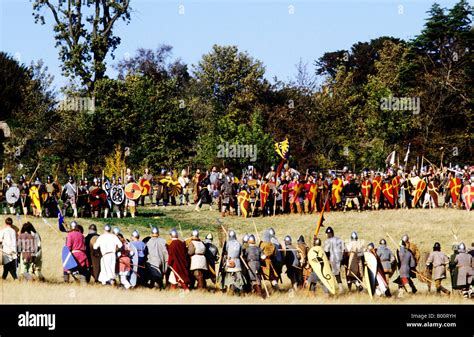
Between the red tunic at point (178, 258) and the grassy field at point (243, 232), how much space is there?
55cm

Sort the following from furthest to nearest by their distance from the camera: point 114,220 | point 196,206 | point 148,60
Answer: point 148,60 < point 196,206 < point 114,220

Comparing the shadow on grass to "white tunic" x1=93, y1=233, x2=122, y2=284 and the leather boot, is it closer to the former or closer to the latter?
"white tunic" x1=93, y1=233, x2=122, y2=284

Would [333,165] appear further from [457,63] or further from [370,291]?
[370,291]

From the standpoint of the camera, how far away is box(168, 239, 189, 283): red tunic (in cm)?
2328

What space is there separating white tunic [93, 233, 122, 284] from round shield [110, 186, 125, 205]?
13.2 m

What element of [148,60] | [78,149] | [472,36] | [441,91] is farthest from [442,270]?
[148,60]

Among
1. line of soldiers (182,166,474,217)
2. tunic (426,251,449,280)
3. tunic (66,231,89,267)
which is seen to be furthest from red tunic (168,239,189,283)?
line of soldiers (182,166,474,217)

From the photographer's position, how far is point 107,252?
2320cm

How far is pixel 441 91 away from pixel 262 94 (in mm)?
13946

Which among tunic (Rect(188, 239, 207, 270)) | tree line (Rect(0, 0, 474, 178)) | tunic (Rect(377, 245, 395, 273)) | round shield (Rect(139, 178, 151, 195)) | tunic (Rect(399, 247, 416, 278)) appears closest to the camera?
tunic (Rect(188, 239, 207, 270))

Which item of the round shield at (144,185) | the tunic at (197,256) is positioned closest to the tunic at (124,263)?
the tunic at (197,256)

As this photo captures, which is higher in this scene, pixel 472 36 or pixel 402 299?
pixel 472 36
